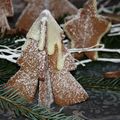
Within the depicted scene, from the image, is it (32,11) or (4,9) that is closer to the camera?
(4,9)

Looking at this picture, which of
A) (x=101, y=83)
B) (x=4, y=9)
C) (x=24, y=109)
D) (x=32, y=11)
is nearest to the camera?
(x=24, y=109)

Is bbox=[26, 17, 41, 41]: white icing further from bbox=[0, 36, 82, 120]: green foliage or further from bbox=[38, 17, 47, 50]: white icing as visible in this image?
bbox=[0, 36, 82, 120]: green foliage

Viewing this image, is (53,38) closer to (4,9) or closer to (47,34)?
(47,34)

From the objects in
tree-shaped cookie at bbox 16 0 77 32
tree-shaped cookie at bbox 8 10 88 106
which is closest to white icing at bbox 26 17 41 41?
tree-shaped cookie at bbox 8 10 88 106

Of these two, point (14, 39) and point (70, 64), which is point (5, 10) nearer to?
point (14, 39)

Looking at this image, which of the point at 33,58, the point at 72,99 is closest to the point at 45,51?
the point at 33,58

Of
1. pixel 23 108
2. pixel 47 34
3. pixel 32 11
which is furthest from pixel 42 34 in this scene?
pixel 32 11
